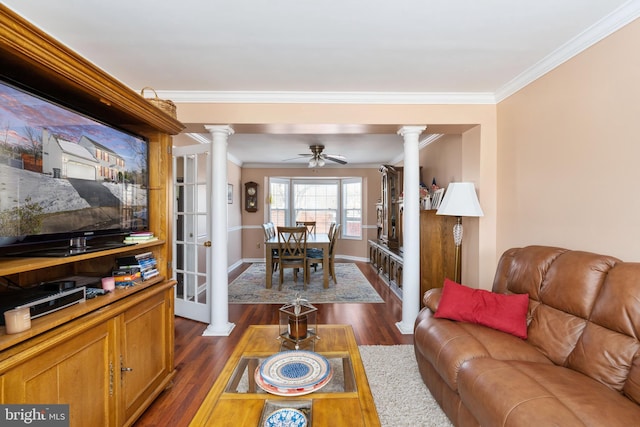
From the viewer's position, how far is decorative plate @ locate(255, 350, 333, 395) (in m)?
1.32

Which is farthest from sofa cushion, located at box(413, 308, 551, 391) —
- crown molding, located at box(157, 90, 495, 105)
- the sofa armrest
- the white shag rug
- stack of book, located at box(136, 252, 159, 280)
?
crown molding, located at box(157, 90, 495, 105)

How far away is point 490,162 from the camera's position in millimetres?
3002

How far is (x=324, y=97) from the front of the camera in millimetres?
2953

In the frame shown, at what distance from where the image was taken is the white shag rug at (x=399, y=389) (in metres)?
1.77

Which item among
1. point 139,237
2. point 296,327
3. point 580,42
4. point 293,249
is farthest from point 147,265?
point 580,42

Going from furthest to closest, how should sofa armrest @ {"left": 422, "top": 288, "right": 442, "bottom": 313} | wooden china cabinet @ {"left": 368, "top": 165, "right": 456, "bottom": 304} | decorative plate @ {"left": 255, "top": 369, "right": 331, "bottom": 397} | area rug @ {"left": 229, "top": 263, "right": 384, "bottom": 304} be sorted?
area rug @ {"left": 229, "top": 263, "right": 384, "bottom": 304}, wooden china cabinet @ {"left": 368, "top": 165, "right": 456, "bottom": 304}, sofa armrest @ {"left": 422, "top": 288, "right": 442, "bottom": 313}, decorative plate @ {"left": 255, "top": 369, "right": 331, "bottom": 397}

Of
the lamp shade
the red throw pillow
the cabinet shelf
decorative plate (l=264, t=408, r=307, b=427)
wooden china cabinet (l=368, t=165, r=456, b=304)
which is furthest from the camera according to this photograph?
wooden china cabinet (l=368, t=165, r=456, b=304)

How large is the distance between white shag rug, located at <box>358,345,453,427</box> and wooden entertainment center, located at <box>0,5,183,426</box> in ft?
5.02

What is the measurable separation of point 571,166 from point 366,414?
223cm

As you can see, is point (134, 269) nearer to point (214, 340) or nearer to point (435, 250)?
point (214, 340)

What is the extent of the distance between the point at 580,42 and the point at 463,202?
1398mm

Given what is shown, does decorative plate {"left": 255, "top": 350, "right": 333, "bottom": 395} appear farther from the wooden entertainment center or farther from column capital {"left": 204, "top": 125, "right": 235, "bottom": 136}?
column capital {"left": 204, "top": 125, "right": 235, "bottom": 136}

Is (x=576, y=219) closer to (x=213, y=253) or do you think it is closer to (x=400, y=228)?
(x=400, y=228)

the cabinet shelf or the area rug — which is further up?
the cabinet shelf
